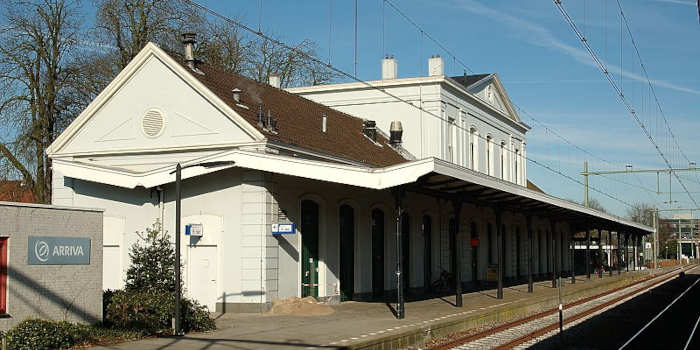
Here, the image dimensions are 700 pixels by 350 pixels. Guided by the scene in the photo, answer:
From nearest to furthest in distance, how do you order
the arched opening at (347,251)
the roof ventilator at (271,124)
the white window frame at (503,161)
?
the roof ventilator at (271,124)
the arched opening at (347,251)
the white window frame at (503,161)

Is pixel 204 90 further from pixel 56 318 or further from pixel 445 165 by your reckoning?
pixel 56 318

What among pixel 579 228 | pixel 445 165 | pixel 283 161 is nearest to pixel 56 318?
pixel 283 161

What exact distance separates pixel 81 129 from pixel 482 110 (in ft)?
77.5

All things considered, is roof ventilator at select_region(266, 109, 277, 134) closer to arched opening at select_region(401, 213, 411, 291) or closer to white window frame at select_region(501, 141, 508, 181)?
arched opening at select_region(401, 213, 411, 291)

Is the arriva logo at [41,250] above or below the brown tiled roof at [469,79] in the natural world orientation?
below

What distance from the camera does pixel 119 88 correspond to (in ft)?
86.9

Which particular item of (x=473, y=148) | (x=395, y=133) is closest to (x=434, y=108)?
(x=395, y=133)

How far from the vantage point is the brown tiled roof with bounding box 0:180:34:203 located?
35062mm

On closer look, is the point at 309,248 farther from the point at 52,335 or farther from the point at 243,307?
the point at 52,335

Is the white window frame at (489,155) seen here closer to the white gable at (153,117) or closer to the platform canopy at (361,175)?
the platform canopy at (361,175)

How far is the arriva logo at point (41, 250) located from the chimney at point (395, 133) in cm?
2305

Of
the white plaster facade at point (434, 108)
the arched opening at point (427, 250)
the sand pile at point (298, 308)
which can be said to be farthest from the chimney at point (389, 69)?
the sand pile at point (298, 308)

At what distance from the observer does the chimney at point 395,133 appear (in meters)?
36.9

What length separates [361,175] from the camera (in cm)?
2027
